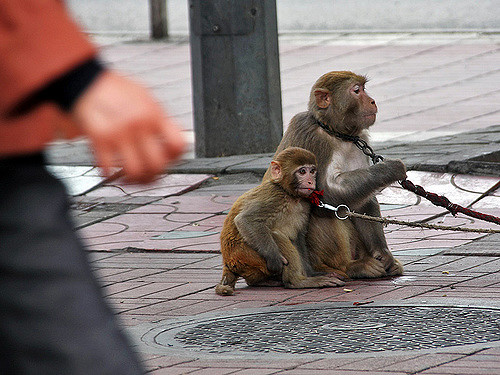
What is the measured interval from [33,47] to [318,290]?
4259mm

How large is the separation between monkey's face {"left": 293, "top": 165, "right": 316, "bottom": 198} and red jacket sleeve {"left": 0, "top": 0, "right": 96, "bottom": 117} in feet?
13.2

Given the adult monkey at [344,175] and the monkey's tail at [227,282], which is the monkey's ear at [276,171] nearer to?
the adult monkey at [344,175]

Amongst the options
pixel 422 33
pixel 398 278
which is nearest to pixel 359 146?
pixel 398 278

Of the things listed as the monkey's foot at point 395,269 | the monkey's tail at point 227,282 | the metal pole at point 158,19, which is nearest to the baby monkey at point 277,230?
the monkey's tail at point 227,282

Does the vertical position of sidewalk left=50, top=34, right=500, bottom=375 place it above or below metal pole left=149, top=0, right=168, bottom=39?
below

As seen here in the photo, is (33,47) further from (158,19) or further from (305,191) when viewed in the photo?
(158,19)

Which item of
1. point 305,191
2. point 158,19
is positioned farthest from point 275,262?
point 158,19

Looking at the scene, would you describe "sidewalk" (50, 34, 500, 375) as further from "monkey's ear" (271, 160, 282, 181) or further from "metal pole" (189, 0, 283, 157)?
"monkey's ear" (271, 160, 282, 181)

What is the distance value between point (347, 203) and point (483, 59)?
11.0 meters

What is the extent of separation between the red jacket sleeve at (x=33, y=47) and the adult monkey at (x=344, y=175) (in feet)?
13.8

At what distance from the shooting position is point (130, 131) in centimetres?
132

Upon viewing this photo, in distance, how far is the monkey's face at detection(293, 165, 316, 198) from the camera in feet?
17.7

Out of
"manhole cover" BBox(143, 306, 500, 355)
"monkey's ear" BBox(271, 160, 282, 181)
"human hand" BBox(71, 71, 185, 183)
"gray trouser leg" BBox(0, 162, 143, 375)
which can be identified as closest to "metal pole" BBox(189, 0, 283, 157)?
"monkey's ear" BBox(271, 160, 282, 181)

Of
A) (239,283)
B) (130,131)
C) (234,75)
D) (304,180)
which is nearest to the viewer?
(130,131)
